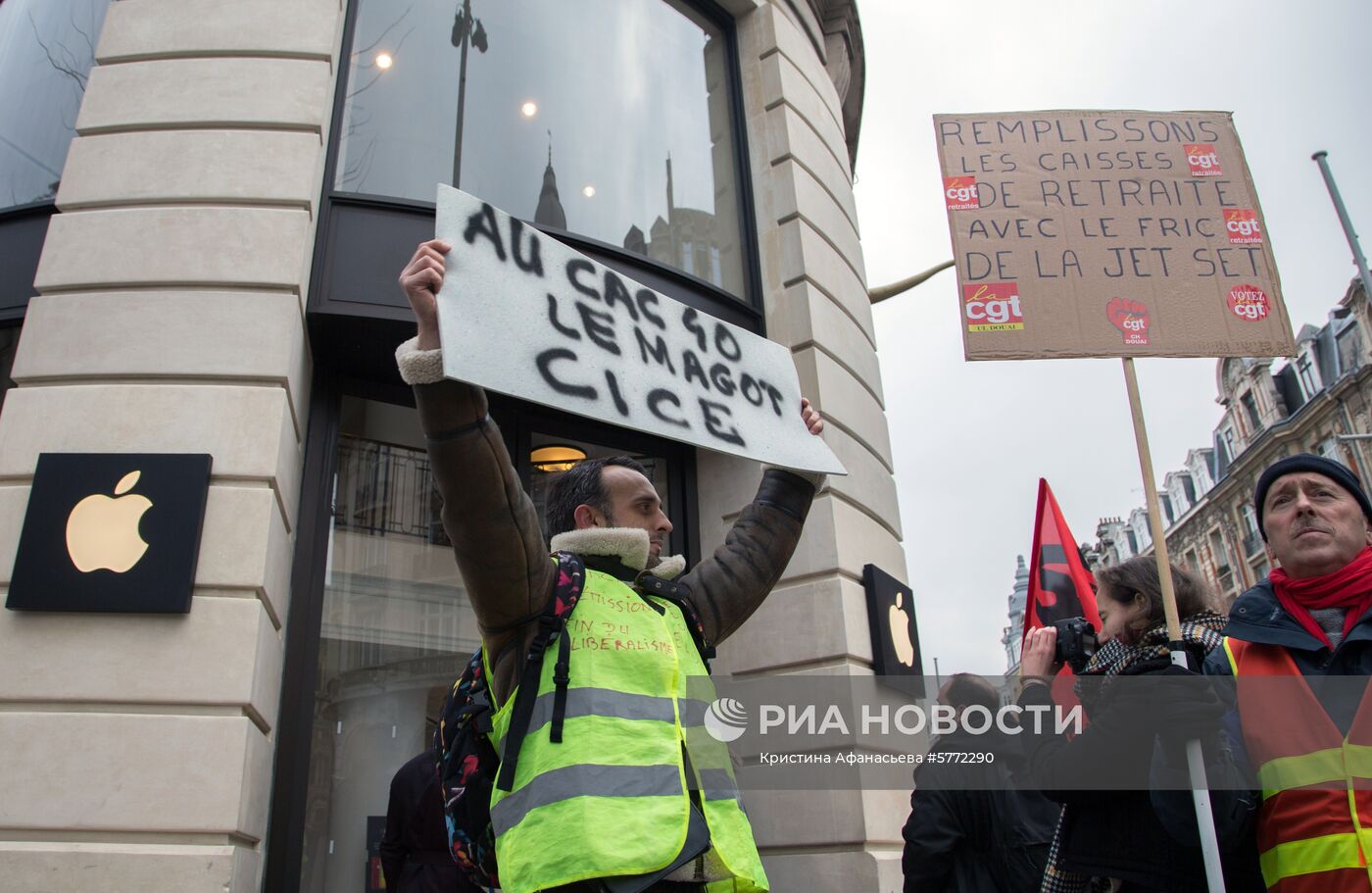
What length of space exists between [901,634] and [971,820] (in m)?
3.27

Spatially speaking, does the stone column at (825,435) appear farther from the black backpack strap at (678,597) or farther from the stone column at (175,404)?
the black backpack strap at (678,597)

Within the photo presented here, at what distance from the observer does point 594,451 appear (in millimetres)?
6781

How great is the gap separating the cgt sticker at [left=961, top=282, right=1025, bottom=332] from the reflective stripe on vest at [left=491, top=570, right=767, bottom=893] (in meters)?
3.21

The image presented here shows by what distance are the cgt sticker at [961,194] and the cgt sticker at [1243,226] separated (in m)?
1.31

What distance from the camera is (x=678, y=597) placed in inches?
102

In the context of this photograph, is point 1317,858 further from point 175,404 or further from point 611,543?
point 175,404

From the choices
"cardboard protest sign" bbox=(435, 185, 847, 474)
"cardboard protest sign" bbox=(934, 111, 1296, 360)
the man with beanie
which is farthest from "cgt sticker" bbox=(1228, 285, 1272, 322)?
"cardboard protest sign" bbox=(435, 185, 847, 474)

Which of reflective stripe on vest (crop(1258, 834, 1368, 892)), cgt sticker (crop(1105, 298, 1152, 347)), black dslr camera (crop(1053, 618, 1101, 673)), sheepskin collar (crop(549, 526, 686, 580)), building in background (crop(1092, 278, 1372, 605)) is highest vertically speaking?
building in background (crop(1092, 278, 1372, 605))

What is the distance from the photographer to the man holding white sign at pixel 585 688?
1956 mm

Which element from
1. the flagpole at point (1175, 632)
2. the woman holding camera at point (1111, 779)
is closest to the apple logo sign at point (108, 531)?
the woman holding camera at point (1111, 779)

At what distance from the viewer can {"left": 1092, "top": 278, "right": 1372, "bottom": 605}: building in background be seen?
37.1 m

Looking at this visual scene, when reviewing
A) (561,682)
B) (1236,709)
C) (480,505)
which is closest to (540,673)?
(561,682)

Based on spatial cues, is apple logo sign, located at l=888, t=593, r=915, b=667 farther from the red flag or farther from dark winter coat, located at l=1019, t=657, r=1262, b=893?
dark winter coat, located at l=1019, t=657, r=1262, b=893

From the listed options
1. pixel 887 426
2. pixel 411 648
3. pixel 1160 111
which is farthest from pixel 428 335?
pixel 887 426
